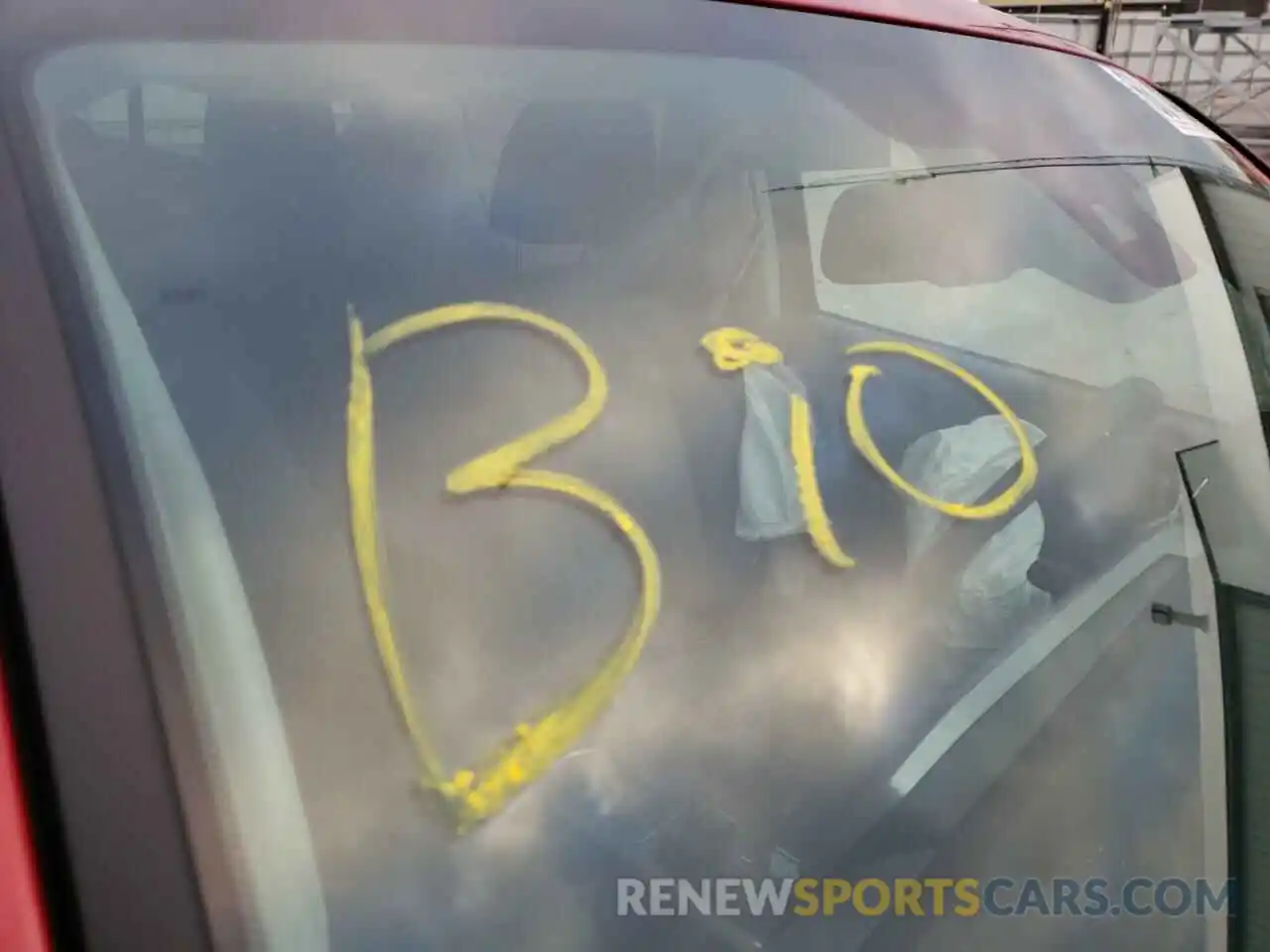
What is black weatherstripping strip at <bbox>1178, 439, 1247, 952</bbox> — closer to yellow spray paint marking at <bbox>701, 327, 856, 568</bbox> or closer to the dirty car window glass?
the dirty car window glass

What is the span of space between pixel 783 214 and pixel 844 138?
0.38ft

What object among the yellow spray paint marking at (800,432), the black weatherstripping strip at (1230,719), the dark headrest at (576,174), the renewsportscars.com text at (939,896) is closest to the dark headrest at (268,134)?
the dark headrest at (576,174)

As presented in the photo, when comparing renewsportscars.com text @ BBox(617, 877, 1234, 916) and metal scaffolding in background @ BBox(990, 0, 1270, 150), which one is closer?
renewsportscars.com text @ BBox(617, 877, 1234, 916)

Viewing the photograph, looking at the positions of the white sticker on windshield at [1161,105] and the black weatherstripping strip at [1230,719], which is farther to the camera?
the white sticker on windshield at [1161,105]

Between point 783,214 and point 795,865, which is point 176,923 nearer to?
point 795,865

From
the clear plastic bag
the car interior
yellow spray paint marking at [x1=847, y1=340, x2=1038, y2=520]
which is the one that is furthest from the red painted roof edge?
the clear plastic bag

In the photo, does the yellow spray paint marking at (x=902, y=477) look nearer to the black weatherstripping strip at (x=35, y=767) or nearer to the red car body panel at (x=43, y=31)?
the red car body panel at (x=43, y=31)

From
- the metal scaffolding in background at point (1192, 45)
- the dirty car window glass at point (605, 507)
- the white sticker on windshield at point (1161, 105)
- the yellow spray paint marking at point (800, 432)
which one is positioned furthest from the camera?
the metal scaffolding in background at point (1192, 45)

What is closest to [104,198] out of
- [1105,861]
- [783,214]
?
[783,214]

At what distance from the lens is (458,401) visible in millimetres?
796

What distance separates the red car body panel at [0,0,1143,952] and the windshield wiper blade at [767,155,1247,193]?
0.21m

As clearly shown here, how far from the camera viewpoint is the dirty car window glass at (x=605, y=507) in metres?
0.67

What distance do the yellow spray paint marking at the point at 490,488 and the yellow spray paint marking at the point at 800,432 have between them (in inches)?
5.1

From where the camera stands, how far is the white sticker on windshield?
1.44m
